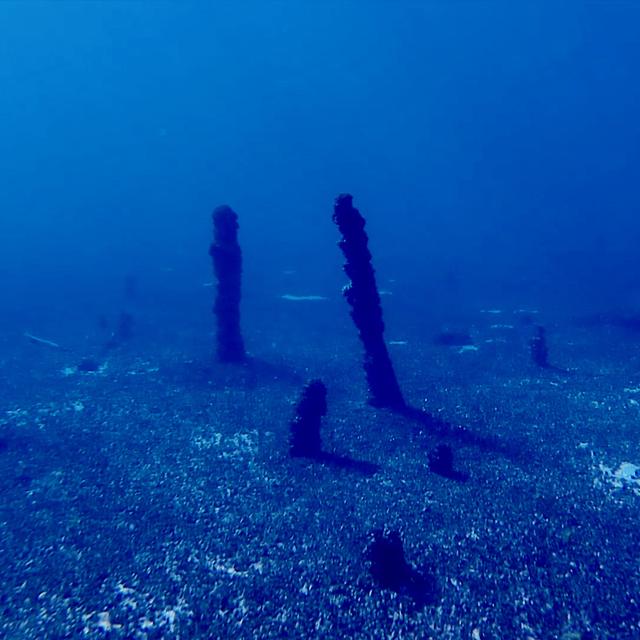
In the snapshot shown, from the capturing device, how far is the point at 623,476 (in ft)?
68.8

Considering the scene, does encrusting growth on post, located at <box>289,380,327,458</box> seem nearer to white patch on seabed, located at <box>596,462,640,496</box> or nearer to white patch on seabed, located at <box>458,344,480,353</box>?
white patch on seabed, located at <box>596,462,640,496</box>

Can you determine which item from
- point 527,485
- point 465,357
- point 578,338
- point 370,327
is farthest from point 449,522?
point 578,338

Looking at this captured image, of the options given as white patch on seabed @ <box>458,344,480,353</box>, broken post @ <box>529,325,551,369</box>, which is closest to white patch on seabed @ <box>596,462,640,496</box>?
broken post @ <box>529,325,551,369</box>

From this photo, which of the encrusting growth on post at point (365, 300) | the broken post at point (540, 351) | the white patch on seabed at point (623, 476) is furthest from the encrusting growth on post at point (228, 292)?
the white patch on seabed at point (623, 476)

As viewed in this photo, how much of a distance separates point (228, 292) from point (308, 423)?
18.2m

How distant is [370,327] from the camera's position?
29047 mm

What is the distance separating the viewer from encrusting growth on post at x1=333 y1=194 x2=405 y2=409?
2722 centimetres

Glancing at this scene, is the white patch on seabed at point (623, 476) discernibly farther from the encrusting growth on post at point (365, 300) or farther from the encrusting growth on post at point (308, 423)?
the encrusting growth on post at point (308, 423)

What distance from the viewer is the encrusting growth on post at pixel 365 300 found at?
1072 inches

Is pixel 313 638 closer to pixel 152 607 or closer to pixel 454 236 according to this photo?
pixel 152 607

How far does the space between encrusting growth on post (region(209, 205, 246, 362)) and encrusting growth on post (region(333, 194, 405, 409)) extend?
1368cm

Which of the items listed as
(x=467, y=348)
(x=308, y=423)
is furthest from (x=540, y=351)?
(x=308, y=423)

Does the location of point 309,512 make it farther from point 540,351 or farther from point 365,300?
point 540,351

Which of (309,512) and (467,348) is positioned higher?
(467,348)
